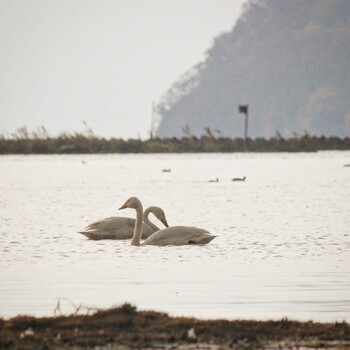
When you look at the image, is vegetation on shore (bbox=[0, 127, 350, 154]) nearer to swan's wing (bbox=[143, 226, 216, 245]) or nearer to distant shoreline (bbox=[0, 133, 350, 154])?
distant shoreline (bbox=[0, 133, 350, 154])

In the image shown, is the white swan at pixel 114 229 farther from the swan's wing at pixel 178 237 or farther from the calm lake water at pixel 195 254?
the swan's wing at pixel 178 237

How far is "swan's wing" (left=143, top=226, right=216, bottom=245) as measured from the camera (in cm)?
1596

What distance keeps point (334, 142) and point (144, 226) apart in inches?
2039

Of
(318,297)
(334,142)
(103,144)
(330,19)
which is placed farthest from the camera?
(330,19)

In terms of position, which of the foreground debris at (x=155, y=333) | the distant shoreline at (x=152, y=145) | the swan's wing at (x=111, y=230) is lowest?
the distant shoreline at (x=152, y=145)

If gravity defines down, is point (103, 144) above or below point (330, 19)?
below

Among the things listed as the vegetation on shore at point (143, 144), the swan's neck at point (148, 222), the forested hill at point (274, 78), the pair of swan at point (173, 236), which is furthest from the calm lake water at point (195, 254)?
the forested hill at point (274, 78)

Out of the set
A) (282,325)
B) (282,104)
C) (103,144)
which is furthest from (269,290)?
(282,104)

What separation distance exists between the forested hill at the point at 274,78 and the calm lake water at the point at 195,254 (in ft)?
389

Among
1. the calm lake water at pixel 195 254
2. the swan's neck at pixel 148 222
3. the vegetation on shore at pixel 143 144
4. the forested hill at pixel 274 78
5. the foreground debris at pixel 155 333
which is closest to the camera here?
the foreground debris at pixel 155 333

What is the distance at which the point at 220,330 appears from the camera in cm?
863

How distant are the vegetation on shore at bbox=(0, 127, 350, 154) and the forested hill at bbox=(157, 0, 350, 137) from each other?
8082 centimetres

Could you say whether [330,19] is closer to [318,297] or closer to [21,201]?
[21,201]

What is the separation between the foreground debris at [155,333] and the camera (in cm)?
820
